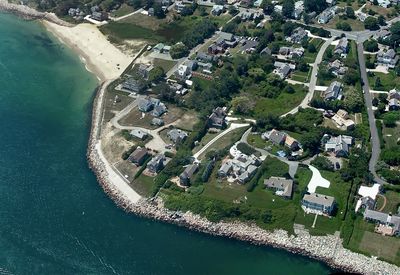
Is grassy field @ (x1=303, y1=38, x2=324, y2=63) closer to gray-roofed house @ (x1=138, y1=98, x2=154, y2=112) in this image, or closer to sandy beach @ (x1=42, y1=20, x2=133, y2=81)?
gray-roofed house @ (x1=138, y1=98, x2=154, y2=112)

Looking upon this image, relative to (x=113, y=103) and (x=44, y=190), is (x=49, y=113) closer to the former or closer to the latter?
(x=113, y=103)

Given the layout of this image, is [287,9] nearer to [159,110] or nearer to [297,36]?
[297,36]

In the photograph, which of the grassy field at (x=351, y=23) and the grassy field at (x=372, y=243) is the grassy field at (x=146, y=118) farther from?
the grassy field at (x=351, y=23)

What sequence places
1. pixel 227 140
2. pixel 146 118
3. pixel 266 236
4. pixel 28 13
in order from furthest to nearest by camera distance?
pixel 28 13 → pixel 146 118 → pixel 227 140 → pixel 266 236

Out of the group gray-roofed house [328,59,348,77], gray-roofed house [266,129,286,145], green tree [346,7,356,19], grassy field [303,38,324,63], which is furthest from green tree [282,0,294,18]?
gray-roofed house [266,129,286,145]

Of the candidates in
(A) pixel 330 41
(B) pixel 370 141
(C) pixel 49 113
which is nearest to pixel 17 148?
(C) pixel 49 113

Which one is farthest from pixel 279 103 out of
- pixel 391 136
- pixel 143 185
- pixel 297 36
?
pixel 143 185

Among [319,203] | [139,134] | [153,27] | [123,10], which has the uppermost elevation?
[319,203]

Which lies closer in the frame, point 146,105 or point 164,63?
point 146,105
